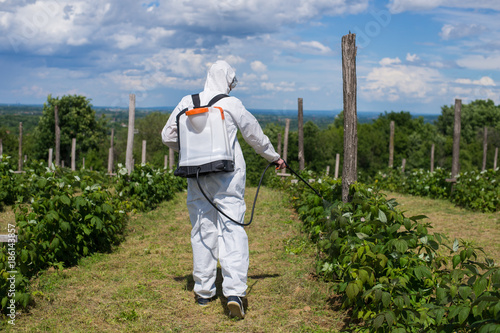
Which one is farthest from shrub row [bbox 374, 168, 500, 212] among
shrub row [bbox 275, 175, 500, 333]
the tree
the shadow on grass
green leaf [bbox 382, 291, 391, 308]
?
the tree

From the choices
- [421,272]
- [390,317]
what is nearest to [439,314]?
[390,317]

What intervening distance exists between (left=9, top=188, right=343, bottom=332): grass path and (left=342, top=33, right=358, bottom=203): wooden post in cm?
113

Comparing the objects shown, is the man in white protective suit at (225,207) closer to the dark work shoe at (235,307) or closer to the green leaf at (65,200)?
the dark work shoe at (235,307)

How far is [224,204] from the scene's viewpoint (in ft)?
11.3

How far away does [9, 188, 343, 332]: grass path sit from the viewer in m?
3.23

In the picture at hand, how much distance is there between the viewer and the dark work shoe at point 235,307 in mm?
3254

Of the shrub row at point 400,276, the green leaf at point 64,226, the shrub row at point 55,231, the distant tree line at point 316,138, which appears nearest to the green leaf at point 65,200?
the shrub row at point 55,231

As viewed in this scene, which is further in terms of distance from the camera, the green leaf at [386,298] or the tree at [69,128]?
the tree at [69,128]

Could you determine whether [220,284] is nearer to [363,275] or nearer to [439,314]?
[363,275]

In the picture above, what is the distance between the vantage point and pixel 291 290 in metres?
3.90

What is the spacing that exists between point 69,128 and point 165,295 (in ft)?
123

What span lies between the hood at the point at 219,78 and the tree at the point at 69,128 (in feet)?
117

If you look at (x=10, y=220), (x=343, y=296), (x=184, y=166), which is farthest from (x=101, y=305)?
(x=10, y=220)

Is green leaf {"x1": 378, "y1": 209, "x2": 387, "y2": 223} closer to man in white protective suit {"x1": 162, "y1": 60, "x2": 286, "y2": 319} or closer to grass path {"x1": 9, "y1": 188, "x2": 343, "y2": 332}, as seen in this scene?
grass path {"x1": 9, "y1": 188, "x2": 343, "y2": 332}
